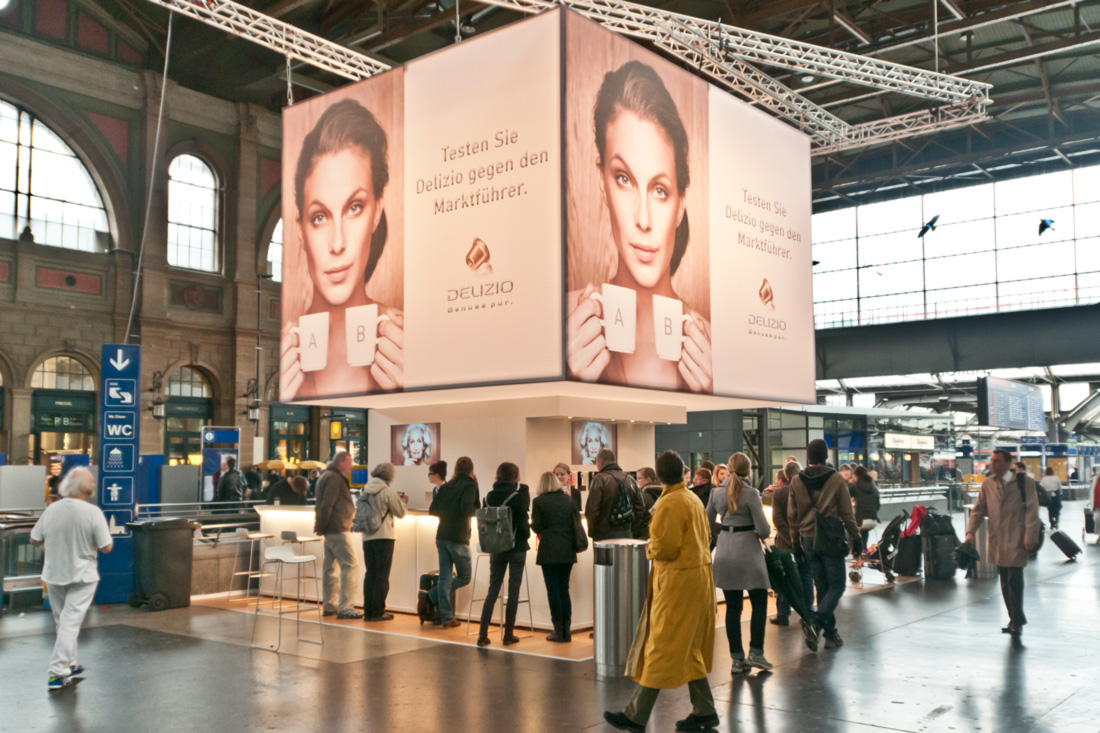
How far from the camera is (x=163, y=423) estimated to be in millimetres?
25922

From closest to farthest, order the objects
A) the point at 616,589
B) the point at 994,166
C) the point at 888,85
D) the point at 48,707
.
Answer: the point at 48,707 < the point at 616,589 < the point at 888,85 < the point at 994,166

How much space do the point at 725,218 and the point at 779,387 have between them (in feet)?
7.31

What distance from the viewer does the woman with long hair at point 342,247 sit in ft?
35.3

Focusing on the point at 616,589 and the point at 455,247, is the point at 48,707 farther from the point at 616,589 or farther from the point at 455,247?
the point at 455,247

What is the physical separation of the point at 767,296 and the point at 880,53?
1541 centimetres

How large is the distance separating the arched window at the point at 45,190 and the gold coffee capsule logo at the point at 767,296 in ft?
65.6

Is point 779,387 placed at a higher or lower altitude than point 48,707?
higher

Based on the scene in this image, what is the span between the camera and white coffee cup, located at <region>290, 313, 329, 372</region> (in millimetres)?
11406

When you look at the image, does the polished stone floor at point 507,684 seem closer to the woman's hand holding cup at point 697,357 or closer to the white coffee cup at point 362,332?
the woman's hand holding cup at point 697,357

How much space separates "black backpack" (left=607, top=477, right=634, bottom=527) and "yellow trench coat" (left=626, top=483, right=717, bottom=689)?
288 centimetres

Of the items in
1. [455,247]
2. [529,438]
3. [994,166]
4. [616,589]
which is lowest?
[616,589]

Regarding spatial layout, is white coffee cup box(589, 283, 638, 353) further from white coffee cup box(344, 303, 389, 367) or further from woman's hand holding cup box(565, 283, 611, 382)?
white coffee cup box(344, 303, 389, 367)

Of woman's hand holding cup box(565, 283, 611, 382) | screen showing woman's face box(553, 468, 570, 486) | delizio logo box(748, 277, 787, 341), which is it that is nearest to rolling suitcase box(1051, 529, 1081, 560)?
delizio logo box(748, 277, 787, 341)

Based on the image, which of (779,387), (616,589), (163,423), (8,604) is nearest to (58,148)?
(163,423)
